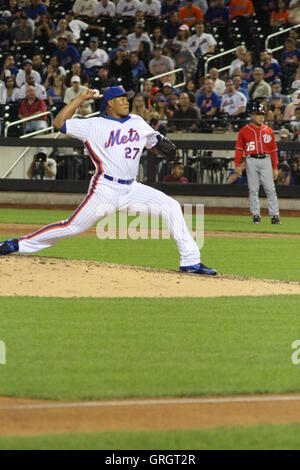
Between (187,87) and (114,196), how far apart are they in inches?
570

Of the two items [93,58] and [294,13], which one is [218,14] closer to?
[294,13]

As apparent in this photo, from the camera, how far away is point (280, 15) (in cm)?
2777

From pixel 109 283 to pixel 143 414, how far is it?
16.2ft

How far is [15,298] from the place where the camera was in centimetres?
1087

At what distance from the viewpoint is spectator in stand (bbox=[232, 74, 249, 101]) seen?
80.3 ft

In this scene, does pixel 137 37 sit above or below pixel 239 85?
above

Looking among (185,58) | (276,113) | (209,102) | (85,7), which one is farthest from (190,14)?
(276,113)

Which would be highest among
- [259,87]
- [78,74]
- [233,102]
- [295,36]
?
[295,36]

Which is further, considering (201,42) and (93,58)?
(93,58)

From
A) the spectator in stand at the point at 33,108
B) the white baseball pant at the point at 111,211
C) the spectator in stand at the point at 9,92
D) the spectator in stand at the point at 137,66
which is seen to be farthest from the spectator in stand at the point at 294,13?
the white baseball pant at the point at 111,211

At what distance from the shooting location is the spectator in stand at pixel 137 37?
91.1 feet

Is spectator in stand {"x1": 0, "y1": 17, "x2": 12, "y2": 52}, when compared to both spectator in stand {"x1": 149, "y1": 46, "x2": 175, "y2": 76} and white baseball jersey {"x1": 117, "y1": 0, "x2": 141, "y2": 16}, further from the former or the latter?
spectator in stand {"x1": 149, "y1": 46, "x2": 175, "y2": 76}

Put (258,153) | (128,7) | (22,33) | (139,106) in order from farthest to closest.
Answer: (22,33)
(128,7)
(139,106)
(258,153)

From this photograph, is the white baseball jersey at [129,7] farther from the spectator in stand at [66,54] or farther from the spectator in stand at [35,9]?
the spectator in stand at [35,9]
